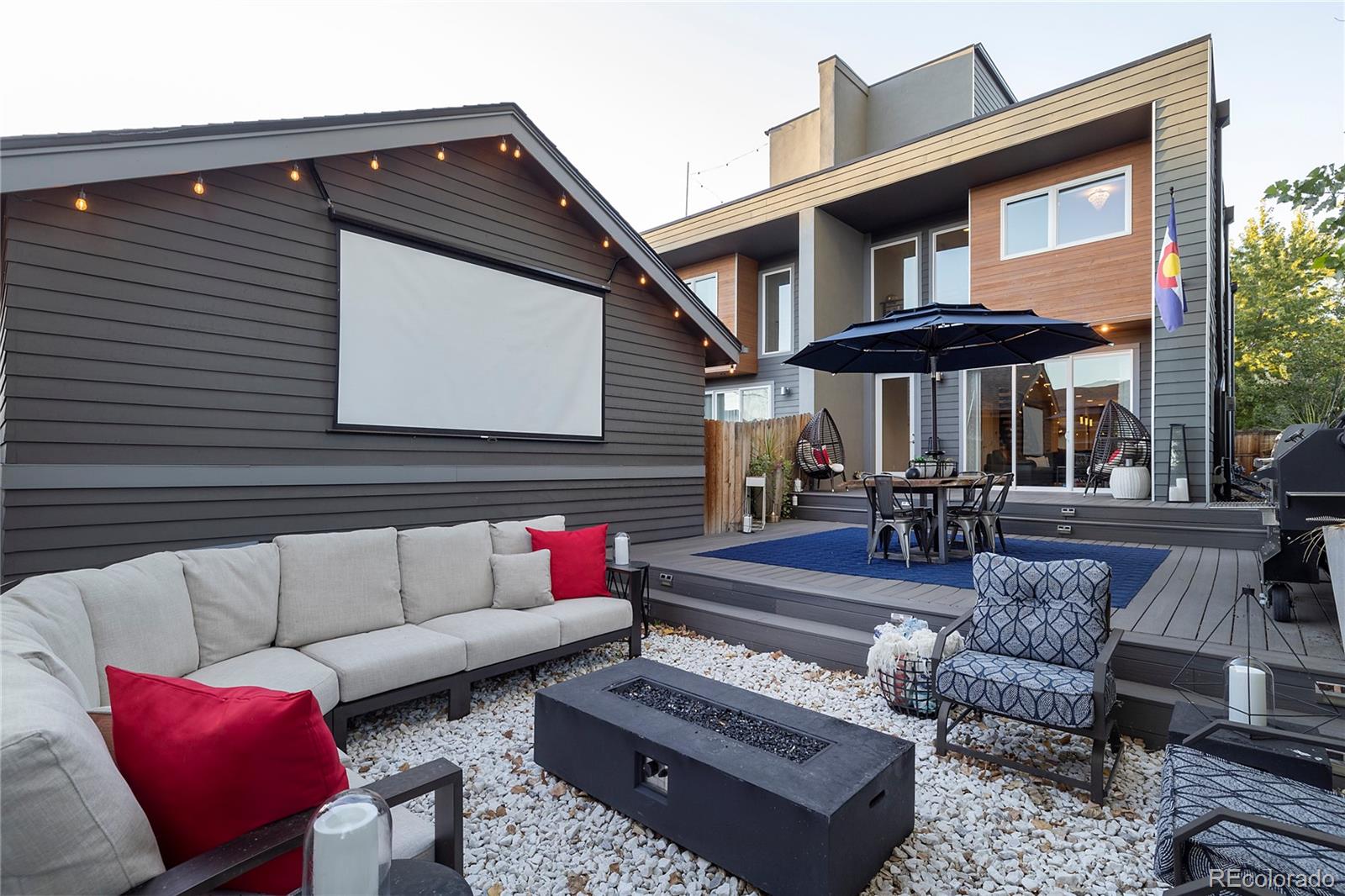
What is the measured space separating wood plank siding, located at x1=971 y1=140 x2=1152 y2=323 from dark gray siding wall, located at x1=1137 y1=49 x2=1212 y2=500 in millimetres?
471

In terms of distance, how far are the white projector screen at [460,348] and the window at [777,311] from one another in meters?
6.71

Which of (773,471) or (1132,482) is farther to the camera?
(773,471)

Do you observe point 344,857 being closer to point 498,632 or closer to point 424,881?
point 424,881

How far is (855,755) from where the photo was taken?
2207 mm

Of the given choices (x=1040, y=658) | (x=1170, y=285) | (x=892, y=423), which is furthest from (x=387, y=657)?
(x=892, y=423)

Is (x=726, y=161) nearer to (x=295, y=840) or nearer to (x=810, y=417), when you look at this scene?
(x=810, y=417)

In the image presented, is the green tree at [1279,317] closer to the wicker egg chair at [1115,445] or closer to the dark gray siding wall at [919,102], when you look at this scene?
the wicker egg chair at [1115,445]

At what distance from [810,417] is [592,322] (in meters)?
4.71

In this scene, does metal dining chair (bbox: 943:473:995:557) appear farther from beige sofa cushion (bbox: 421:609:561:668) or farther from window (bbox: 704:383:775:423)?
window (bbox: 704:383:775:423)

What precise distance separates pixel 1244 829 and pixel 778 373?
36.5 ft

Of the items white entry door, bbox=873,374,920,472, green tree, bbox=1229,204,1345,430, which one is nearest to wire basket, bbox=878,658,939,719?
white entry door, bbox=873,374,920,472

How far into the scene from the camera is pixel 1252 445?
12.3 metres

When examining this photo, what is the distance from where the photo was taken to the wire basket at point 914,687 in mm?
3396

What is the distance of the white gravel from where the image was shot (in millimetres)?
2148
